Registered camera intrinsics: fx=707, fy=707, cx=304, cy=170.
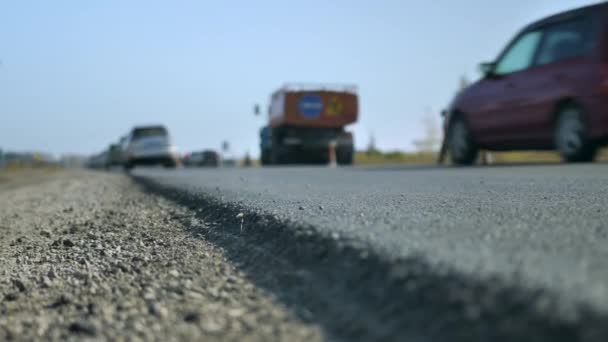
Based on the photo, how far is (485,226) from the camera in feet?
9.28

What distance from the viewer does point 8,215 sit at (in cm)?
749

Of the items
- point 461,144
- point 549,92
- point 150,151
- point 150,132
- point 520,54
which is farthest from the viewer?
point 150,132

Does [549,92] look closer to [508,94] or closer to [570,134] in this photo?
[570,134]

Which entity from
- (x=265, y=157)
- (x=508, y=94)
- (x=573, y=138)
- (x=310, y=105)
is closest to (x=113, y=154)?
(x=265, y=157)

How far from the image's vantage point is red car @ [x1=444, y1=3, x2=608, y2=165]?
26.1 ft

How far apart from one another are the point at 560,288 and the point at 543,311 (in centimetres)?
15

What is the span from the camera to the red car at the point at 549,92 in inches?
313

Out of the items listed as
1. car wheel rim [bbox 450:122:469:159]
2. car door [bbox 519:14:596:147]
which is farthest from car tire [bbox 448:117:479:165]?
car door [bbox 519:14:596:147]

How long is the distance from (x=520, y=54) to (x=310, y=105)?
47.6 feet

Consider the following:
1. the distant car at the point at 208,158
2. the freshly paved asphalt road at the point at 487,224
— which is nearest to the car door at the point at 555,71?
the freshly paved asphalt road at the point at 487,224

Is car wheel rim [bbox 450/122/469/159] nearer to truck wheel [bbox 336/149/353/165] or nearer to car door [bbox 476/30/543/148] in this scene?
car door [bbox 476/30/543/148]

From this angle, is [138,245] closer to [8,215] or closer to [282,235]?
[282,235]

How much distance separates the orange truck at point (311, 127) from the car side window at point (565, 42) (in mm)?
14122

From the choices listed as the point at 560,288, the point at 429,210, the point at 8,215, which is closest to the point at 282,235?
the point at 429,210
